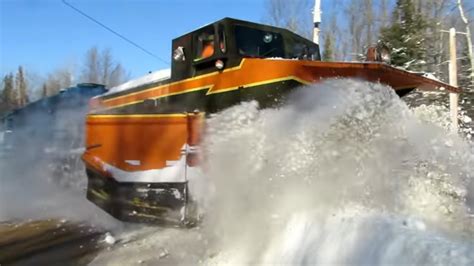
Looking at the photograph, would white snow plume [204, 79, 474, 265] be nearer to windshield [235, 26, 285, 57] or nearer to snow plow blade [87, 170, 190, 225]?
snow plow blade [87, 170, 190, 225]

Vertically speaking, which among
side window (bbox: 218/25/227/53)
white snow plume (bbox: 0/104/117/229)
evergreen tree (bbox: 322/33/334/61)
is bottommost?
white snow plume (bbox: 0/104/117/229)

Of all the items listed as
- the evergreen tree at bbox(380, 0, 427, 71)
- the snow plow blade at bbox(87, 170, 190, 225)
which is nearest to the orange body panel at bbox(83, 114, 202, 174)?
the snow plow blade at bbox(87, 170, 190, 225)

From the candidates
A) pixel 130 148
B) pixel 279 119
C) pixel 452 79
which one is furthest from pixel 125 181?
pixel 452 79

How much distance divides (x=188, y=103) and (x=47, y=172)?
6.15m

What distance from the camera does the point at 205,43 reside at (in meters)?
6.62

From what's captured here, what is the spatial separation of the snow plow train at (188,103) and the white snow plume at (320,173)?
190 mm

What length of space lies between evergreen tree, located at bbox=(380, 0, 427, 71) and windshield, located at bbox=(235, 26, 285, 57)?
14.5 m

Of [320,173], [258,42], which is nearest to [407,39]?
[258,42]

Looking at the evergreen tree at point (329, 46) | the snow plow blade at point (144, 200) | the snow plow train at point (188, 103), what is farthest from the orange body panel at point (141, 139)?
the evergreen tree at point (329, 46)

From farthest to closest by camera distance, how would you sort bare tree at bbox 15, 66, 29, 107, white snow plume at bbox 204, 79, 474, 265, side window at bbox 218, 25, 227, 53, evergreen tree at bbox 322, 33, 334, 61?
bare tree at bbox 15, 66, 29, 107
evergreen tree at bbox 322, 33, 334, 61
side window at bbox 218, 25, 227, 53
white snow plume at bbox 204, 79, 474, 265

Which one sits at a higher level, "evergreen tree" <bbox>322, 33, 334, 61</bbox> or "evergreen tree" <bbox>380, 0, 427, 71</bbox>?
"evergreen tree" <bbox>322, 33, 334, 61</bbox>

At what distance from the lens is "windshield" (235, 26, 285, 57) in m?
6.46

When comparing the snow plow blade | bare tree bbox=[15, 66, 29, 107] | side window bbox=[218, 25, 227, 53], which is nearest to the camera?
the snow plow blade

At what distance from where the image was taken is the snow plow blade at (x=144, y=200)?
19.1 feet
